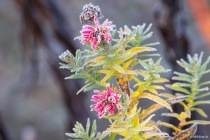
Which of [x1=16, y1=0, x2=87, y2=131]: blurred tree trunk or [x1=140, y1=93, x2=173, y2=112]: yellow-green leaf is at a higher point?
[x1=16, y1=0, x2=87, y2=131]: blurred tree trunk

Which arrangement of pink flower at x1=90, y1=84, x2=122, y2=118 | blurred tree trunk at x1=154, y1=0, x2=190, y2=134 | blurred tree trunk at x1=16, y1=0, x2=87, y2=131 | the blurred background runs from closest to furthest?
1. pink flower at x1=90, y1=84, x2=122, y2=118
2. blurred tree trunk at x1=154, y1=0, x2=190, y2=134
3. blurred tree trunk at x1=16, y1=0, x2=87, y2=131
4. the blurred background

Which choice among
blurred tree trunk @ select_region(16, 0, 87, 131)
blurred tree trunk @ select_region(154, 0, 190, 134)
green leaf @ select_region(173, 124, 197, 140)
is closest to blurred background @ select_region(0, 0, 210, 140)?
blurred tree trunk @ select_region(16, 0, 87, 131)

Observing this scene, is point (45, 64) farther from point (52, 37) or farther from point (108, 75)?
point (108, 75)

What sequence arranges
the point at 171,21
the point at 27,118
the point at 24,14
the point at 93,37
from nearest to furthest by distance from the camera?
the point at 93,37 < the point at 171,21 < the point at 24,14 < the point at 27,118

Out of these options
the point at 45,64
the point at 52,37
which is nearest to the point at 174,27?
the point at 52,37

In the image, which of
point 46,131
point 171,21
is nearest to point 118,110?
point 171,21

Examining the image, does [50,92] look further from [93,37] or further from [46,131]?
[93,37]

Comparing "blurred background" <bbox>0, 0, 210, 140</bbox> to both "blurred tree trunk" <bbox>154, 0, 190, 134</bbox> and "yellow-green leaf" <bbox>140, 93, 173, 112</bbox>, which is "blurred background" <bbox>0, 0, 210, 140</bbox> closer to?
"blurred tree trunk" <bbox>154, 0, 190, 134</bbox>
